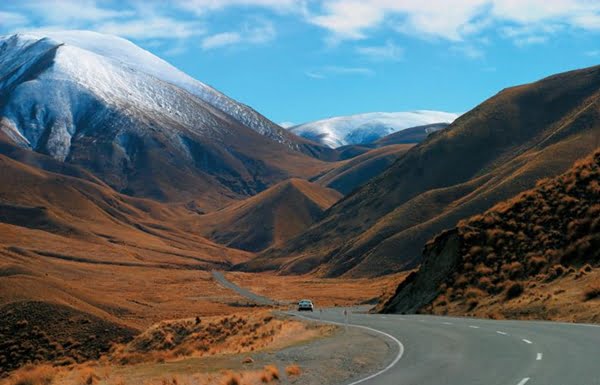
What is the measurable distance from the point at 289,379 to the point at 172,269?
→ 149 metres

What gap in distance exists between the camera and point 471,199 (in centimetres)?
12988

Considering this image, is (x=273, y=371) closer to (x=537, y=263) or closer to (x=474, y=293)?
(x=474, y=293)

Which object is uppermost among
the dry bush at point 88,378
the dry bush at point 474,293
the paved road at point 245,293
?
the dry bush at point 474,293

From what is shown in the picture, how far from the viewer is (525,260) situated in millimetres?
44625

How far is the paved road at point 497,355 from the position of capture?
18500 millimetres

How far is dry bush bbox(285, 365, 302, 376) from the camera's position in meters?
21.9

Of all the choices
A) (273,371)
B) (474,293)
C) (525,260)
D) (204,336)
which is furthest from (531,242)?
(273,371)

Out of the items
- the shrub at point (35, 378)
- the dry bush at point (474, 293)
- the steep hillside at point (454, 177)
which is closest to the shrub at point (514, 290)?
the dry bush at point (474, 293)

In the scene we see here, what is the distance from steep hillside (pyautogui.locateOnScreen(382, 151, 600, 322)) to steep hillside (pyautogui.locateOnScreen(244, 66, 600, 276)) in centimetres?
6910

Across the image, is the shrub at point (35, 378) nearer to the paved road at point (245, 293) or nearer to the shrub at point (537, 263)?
the shrub at point (537, 263)

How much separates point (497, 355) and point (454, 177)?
140 metres

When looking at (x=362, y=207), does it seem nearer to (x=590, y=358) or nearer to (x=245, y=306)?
(x=245, y=306)

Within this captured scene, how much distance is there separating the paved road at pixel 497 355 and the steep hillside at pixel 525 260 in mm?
5608

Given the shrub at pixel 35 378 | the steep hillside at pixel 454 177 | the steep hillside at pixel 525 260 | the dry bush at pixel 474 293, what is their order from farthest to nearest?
the steep hillside at pixel 454 177 < the dry bush at pixel 474 293 < the steep hillside at pixel 525 260 < the shrub at pixel 35 378
